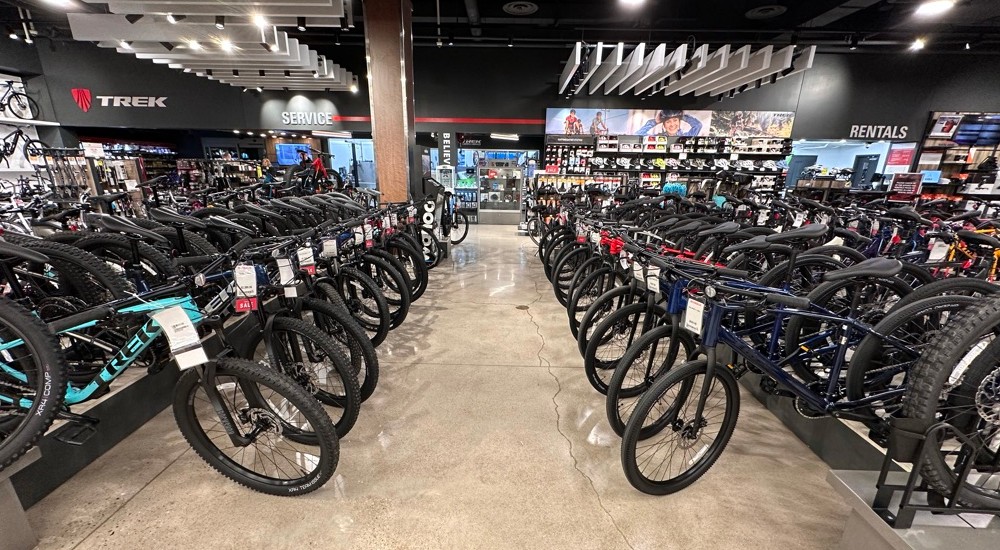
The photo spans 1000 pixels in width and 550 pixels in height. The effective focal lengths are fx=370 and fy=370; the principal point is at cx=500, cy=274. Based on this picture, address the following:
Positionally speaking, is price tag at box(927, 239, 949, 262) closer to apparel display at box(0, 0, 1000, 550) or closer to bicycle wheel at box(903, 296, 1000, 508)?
apparel display at box(0, 0, 1000, 550)

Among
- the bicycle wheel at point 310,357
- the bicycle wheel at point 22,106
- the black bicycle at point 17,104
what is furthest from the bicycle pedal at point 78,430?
the bicycle wheel at point 22,106

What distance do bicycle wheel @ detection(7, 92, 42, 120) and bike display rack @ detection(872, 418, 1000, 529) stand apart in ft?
53.9

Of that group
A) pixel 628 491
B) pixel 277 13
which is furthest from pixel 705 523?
pixel 277 13

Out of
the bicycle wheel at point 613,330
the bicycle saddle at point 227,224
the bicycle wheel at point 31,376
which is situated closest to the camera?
the bicycle wheel at point 31,376

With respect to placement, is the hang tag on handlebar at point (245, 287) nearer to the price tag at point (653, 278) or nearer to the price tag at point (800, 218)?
the price tag at point (653, 278)

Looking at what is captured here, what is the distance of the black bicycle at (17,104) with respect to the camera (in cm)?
917

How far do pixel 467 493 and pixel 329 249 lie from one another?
1.86 metres

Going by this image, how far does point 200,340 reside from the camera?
1542 millimetres

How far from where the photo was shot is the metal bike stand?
1352 millimetres

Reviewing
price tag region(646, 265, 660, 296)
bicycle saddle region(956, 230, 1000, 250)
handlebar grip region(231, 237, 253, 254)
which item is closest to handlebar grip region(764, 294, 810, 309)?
price tag region(646, 265, 660, 296)

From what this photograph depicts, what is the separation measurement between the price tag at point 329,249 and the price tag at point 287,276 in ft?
2.10

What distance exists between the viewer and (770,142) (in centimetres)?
935

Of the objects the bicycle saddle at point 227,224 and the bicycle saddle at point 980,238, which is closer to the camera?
the bicycle saddle at point 980,238

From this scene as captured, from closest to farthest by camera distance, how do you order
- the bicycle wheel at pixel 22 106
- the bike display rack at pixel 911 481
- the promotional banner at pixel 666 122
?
the bike display rack at pixel 911 481 < the bicycle wheel at pixel 22 106 < the promotional banner at pixel 666 122
